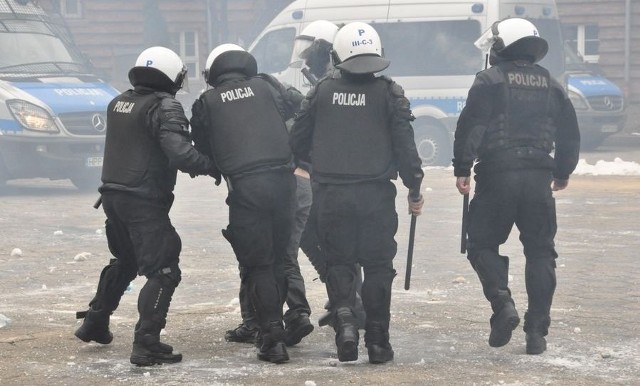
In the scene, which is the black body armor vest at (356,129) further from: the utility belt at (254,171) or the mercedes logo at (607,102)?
the mercedes logo at (607,102)

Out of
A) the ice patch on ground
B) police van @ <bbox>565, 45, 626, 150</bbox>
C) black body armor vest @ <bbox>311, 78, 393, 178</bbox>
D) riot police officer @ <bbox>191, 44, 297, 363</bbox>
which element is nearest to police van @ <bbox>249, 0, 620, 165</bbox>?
police van @ <bbox>565, 45, 626, 150</bbox>

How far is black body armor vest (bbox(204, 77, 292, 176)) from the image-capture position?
6461mm

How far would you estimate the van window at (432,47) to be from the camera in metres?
19.4

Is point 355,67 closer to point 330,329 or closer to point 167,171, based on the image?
point 167,171

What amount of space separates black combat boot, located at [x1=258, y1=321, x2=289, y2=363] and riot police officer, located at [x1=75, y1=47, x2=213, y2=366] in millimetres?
426

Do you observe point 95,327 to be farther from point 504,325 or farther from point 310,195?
point 504,325

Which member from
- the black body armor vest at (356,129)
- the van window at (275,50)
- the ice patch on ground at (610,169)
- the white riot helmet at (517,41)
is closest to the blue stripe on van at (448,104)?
the van window at (275,50)

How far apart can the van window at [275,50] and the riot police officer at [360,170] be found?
1341 cm

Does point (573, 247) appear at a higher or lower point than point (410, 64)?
lower

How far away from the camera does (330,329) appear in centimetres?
734

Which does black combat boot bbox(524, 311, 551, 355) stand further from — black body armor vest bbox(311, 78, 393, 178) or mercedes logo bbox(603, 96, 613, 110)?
mercedes logo bbox(603, 96, 613, 110)

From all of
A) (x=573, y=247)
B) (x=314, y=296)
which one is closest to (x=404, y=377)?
(x=314, y=296)

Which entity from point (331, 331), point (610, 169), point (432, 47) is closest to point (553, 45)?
point (432, 47)

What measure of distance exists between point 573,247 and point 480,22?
906 centimetres
